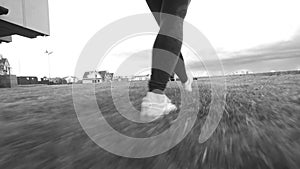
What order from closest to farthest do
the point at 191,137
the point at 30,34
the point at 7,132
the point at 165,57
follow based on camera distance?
the point at 191,137 < the point at 7,132 < the point at 165,57 < the point at 30,34

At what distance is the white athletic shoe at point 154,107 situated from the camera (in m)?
0.73

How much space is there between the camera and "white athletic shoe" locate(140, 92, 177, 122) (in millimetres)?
725

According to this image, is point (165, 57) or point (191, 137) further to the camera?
point (165, 57)

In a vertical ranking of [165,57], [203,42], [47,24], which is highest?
[47,24]

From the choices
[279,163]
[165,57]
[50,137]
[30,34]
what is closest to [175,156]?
[279,163]

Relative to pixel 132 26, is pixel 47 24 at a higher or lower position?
higher

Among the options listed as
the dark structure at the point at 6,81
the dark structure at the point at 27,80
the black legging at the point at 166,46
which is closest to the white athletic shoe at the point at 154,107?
the black legging at the point at 166,46

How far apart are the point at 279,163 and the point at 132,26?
102 centimetres

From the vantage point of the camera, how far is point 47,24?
4.00m

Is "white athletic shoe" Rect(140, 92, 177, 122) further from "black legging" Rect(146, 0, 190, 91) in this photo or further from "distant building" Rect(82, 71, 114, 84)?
"distant building" Rect(82, 71, 114, 84)

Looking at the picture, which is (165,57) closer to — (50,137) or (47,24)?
(50,137)

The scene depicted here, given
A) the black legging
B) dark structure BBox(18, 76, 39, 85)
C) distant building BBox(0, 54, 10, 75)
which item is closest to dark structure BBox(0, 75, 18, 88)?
distant building BBox(0, 54, 10, 75)

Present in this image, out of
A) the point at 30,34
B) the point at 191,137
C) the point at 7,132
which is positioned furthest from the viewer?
Result: the point at 30,34

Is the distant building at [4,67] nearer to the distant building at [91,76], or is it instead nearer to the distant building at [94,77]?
the distant building at [94,77]
